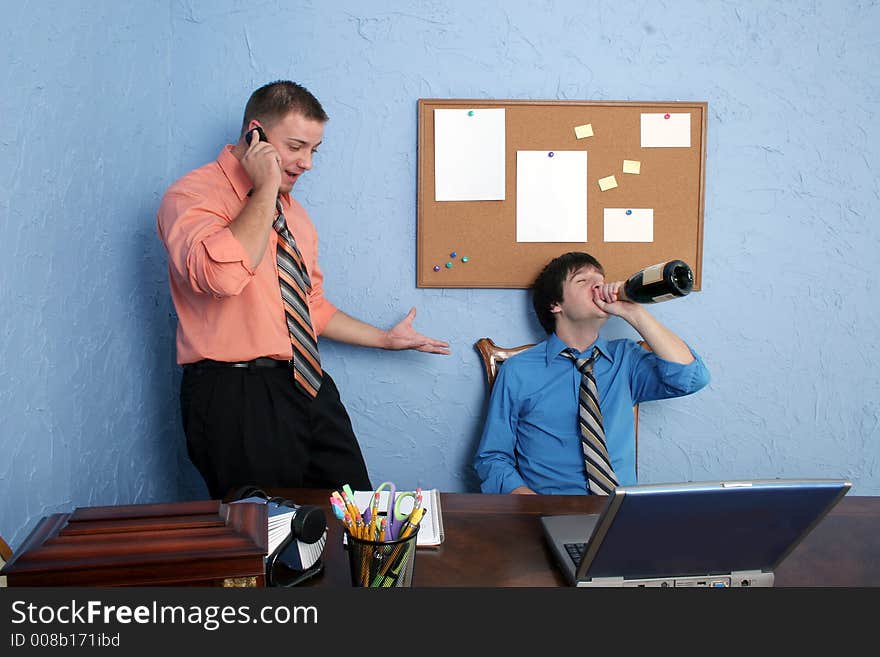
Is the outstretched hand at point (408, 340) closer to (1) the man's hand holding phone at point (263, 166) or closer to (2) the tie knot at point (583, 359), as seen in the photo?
(2) the tie knot at point (583, 359)

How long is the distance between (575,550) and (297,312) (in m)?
1.09

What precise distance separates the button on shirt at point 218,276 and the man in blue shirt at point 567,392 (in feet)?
2.24

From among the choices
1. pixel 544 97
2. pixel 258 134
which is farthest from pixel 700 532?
pixel 544 97

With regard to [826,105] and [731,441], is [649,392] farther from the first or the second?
[826,105]

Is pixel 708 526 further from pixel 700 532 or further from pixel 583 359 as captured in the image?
pixel 583 359

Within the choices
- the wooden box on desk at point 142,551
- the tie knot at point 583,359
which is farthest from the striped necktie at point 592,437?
the wooden box on desk at point 142,551

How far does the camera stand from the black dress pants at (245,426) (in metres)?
1.89

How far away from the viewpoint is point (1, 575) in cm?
87

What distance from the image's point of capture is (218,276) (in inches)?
66.6

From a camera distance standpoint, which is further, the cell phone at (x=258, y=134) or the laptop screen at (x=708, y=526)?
the cell phone at (x=258, y=134)

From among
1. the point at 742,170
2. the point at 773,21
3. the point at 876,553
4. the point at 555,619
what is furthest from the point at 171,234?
the point at 773,21

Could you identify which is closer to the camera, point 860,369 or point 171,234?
point 171,234

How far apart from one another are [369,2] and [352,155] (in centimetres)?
48

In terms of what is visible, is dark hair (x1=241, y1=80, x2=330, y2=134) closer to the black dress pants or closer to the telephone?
the black dress pants
